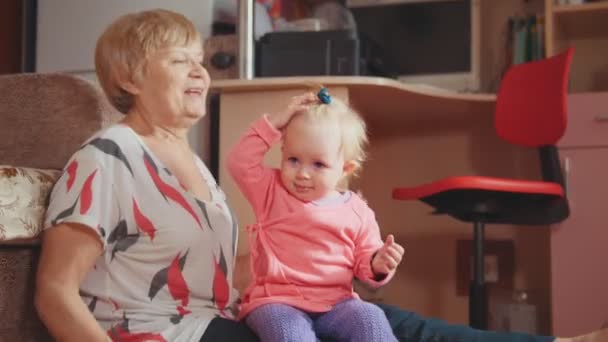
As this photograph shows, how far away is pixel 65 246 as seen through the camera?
1.13 m

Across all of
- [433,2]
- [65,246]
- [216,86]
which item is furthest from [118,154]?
[433,2]

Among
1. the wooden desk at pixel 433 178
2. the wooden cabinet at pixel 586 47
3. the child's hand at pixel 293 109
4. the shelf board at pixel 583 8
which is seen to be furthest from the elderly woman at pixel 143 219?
the wooden cabinet at pixel 586 47

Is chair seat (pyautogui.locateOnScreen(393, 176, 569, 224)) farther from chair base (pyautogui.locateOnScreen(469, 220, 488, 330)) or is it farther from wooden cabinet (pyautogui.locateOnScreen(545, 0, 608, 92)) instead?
wooden cabinet (pyautogui.locateOnScreen(545, 0, 608, 92))

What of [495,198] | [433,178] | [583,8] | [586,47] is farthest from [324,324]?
[586,47]

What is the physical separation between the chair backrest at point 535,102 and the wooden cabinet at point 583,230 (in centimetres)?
11

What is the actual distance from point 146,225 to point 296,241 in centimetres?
25

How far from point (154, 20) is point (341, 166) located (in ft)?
1.32

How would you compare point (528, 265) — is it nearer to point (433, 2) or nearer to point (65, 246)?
point (433, 2)

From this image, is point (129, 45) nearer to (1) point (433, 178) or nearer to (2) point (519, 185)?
(2) point (519, 185)

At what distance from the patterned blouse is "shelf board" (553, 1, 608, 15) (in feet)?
5.45

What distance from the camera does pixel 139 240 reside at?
125cm

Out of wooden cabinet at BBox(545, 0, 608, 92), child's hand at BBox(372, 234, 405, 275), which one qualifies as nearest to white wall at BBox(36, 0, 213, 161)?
wooden cabinet at BBox(545, 0, 608, 92)

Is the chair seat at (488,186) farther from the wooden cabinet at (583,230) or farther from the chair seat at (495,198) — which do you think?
the wooden cabinet at (583,230)

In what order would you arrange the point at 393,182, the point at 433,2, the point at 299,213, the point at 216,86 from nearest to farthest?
the point at 299,213, the point at 216,86, the point at 433,2, the point at 393,182
